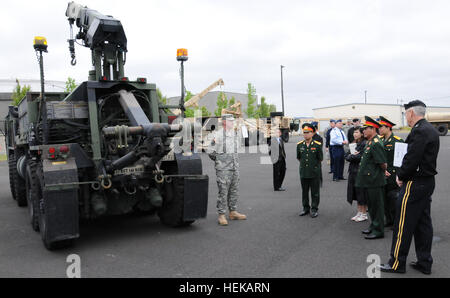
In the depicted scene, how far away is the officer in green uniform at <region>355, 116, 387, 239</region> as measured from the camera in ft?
18.2

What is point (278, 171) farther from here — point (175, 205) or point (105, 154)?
A: point (105, 154)

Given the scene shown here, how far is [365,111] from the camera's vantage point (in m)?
77.3

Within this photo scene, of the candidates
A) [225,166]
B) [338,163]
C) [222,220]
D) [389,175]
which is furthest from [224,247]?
[338,163]

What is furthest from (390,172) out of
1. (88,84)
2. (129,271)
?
(88,84)

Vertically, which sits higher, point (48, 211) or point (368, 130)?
point (368, 130)

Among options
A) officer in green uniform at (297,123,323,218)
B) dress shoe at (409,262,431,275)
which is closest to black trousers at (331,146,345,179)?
officer in green uniform at (297,123,323,218)

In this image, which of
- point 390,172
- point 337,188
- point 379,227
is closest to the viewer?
point 379,227

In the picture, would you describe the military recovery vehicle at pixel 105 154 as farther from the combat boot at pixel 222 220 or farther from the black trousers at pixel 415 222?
the black trousers at pixel 415 222

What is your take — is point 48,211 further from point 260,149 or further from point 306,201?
point 260,149

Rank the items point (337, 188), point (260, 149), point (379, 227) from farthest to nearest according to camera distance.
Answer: point (260, 149), point (337, 188), point (379, 227)

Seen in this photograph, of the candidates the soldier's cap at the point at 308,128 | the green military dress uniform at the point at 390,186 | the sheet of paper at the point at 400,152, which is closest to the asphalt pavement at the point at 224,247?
the green military dress uniform at the point at 390,186

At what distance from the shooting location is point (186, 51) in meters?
6.49

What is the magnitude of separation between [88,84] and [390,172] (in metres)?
4.82
